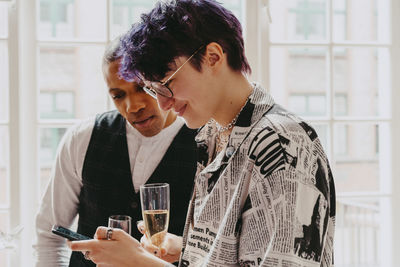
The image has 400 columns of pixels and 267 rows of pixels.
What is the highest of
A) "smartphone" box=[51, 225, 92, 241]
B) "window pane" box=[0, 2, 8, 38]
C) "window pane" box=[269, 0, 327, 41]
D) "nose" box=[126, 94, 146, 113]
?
"window pane" box=[269, 0, 327, 41]

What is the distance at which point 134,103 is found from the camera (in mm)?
1398

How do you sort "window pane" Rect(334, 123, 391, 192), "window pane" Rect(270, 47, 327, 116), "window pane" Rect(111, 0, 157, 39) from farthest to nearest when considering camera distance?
1. "window pane" Rect(270, 47, 327, 116)
2. "window pane" Rect(334, 123, 391, 192)
3. "window pane" Rect(111, 0, 157, 39)

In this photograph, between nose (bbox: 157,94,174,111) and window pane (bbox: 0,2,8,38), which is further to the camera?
window pane (bbox: 0,2,8,38)

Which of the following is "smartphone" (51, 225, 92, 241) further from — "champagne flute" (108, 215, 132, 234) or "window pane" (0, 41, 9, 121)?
"window pane" (0, 41, 9, 121)

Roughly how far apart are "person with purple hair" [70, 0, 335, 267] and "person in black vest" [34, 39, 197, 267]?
0.35 meters

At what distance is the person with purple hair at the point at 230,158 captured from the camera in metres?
0.77

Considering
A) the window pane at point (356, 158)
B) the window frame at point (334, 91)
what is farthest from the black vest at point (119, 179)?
the window pane at point (356, 158)

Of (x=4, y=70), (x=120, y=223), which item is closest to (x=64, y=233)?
(x=120, y=223)

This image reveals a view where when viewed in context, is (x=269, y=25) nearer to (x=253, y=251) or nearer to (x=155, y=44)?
(x=155, y=44)

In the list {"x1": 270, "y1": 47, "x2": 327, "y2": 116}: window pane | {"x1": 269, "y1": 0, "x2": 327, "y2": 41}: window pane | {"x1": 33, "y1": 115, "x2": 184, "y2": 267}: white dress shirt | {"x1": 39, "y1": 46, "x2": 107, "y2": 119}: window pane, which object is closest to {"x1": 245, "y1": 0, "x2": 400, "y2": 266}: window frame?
{"x1": 33, "y1": 115, "x2": 184, "y2": 267}: white dress shirt

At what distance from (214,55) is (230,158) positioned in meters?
0.22

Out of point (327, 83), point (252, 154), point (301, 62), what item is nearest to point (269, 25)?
point (327, 83)

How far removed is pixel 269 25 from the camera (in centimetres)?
205

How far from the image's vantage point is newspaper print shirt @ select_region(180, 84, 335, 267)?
759 millimetres
